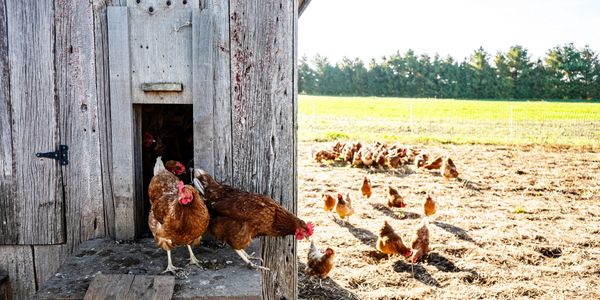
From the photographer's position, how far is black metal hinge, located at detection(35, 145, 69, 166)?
2889mm

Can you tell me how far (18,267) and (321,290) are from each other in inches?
117

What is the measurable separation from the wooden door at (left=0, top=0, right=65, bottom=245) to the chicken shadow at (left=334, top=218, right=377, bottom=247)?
4390 mm

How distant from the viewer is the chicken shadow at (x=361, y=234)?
6.65 meters

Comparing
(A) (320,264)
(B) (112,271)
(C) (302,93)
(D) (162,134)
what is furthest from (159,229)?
(C) (302,93)

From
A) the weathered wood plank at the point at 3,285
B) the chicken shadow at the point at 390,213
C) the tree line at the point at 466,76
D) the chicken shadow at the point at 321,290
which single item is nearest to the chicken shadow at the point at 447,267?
the chicken shadow at the point at 321,290

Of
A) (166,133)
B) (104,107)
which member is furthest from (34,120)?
(166,133)

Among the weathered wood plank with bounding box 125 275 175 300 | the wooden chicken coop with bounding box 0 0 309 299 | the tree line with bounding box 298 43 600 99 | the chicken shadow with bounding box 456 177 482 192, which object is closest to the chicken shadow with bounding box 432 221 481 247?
the chicken shadow with bounding box 456 177 482 192

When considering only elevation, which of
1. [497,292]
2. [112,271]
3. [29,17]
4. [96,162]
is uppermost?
[29,17]

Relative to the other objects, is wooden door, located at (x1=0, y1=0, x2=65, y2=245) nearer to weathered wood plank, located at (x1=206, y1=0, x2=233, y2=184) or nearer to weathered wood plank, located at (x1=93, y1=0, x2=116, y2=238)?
weathered wood plank, located at (x1=93, y1=0, x2=116, y2=238)

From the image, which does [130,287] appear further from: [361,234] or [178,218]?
[361,234]

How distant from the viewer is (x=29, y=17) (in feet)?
9.24

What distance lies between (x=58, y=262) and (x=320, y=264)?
2.77 meters

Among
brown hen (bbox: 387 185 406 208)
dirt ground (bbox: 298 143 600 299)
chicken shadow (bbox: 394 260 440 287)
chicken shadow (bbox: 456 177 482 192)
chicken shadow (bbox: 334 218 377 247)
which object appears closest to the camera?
dirt ground (bbox: 298 143 600 299)

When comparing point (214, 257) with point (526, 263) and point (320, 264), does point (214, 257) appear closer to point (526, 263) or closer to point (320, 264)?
point (320, 264)
